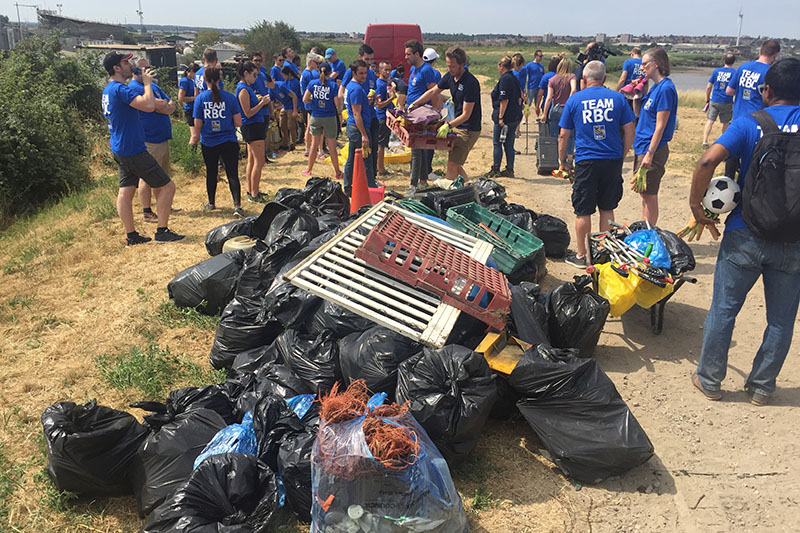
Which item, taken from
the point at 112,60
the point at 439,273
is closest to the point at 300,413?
the point at 439,273

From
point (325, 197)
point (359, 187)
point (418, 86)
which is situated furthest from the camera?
point (418, 86)

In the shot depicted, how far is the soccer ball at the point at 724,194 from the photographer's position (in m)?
3.13

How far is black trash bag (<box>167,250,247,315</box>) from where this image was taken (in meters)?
4.38

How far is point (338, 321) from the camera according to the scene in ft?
11.5

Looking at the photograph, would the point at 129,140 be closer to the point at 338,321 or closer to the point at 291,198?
the point at 291,198

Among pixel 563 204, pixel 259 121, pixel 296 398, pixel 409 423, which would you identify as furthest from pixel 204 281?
pixel 563 204

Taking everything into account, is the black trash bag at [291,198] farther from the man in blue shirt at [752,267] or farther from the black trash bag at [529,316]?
the man in blue shirt at [752,267]

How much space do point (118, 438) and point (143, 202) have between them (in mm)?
4597

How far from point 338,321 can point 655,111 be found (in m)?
3.86

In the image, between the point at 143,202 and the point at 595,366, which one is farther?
the point at 143,202

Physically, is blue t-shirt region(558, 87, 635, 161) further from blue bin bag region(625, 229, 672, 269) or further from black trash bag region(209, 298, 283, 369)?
black trash bag region(209, 298, 283, 369)

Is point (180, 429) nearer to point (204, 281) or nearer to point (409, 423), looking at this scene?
point (409, 423)

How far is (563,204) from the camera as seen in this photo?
7.62 meters

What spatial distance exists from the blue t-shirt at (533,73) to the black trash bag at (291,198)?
9552 mm
